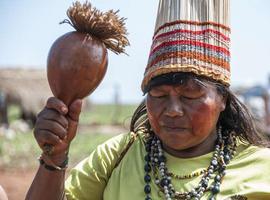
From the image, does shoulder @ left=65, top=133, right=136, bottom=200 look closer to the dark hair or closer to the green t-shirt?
the green t-shirt

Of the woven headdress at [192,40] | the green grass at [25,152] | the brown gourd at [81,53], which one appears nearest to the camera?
the brown gourd at [81,53]

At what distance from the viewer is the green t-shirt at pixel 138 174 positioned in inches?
92.6

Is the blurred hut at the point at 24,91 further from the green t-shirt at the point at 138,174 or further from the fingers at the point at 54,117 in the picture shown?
the fingers at the point at 54,117

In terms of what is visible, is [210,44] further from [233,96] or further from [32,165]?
[32,165]

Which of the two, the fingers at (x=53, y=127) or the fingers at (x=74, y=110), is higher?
the fingers at (x=74, y=110)

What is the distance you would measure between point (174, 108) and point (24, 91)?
82.0 feet

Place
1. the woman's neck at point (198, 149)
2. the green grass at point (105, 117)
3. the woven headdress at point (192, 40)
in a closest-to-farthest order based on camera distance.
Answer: the woven headdress at point (192, 40)
the woman's neck at point (198, 149)
the green grass at point (105, 117)

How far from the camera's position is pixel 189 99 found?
2.35 metres

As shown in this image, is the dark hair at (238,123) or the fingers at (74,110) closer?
the fingers at (74,110)

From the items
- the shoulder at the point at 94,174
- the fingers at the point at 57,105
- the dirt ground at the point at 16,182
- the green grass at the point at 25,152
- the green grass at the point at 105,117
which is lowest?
the green grass at the point at 105,117

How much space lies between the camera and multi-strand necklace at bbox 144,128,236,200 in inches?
93.2

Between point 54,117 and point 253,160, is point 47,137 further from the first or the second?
point 253,160

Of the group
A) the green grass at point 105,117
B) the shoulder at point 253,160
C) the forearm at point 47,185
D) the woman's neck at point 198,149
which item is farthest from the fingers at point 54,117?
the green grass at point 105,117

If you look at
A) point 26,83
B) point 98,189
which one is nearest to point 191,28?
point 98,189
